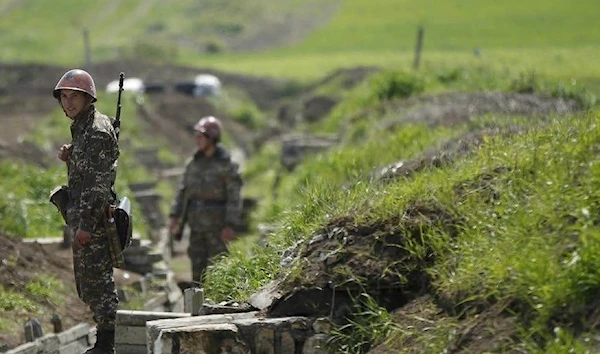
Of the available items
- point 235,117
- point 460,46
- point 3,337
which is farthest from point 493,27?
point 3,337

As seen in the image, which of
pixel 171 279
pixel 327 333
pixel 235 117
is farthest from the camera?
pixel 235 117

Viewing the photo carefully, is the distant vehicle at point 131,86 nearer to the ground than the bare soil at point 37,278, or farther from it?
nearer to the ground

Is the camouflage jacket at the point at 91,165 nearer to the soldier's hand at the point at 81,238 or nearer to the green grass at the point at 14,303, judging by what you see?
the soldier's hand at the point at 81,238

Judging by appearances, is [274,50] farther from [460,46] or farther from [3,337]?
[3,337]

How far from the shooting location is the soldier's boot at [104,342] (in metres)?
8.67

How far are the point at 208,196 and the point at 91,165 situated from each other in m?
4.63


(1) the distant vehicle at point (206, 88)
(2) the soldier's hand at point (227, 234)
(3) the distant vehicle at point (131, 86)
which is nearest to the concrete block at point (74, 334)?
(2) the soldier's hand at point (227, 234)

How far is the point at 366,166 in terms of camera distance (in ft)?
48.2

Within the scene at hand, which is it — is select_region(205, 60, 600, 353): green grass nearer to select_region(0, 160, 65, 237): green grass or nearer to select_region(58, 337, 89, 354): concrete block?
select_region(58, 337, 89, 354): concrete block

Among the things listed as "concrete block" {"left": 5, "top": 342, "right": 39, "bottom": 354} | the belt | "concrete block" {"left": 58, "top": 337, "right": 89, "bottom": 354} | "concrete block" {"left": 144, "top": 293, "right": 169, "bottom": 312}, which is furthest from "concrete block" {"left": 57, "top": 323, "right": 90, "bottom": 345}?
the belt

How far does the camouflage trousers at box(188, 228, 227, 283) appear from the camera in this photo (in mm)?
13031

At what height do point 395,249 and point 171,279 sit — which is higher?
point 395,249

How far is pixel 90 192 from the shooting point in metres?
8.50

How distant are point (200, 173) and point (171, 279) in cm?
178
